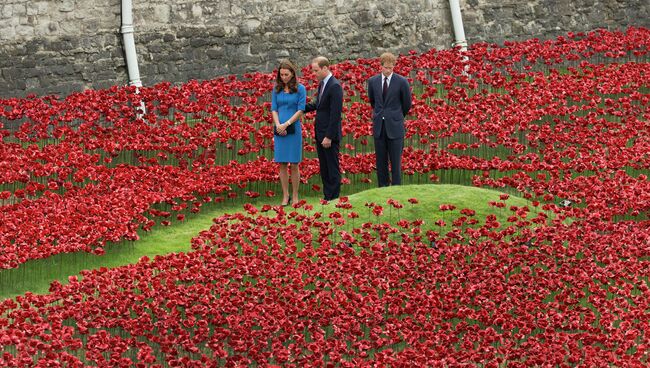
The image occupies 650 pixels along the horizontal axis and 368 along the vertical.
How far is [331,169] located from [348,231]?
1953 millimetres

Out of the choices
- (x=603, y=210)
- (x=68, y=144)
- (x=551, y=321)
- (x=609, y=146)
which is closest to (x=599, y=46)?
(x=609, y=146)

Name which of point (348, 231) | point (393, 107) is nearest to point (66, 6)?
point (393, 107)

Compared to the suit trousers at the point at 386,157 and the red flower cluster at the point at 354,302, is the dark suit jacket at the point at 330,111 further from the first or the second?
the red flower cluster at the point at 354,302

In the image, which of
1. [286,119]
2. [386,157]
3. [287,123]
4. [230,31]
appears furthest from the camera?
[230,31]

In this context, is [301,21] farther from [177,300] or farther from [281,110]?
[177,300]

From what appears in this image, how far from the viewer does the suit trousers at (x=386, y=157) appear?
1575 cm

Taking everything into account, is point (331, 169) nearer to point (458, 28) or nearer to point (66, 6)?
point (66, 6)

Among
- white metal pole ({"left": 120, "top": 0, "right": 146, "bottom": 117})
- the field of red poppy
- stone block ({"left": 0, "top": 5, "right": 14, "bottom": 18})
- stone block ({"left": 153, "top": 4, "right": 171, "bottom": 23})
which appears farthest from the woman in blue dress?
stone block ({"left": 0, "top": 5, "right": 14, "bottom": 18})

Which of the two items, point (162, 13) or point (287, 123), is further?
point (162, 13)

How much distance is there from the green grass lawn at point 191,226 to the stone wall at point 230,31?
5439 millimetres

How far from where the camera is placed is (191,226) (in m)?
14.9

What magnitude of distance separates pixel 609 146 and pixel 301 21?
6.23 m

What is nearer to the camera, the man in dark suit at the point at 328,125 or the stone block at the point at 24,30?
the man in dark suit at the point at 328,125

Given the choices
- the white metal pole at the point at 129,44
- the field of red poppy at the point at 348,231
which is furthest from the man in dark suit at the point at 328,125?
the white metal pole at the point at 129,44
